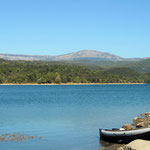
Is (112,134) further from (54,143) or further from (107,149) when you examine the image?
(54,143)

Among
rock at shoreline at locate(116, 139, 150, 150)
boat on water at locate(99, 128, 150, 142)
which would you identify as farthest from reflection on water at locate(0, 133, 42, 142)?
rock at shoreline at locate(116, 139, 150, 150)

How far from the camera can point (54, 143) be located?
95.6 feet

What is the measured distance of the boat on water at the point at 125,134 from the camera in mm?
26677

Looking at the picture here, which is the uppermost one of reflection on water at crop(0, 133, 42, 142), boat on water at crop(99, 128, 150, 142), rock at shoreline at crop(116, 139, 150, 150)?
rock at shoreline at crop(116, 139, 150, 150)

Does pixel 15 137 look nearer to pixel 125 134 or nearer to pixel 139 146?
pixel 125 134

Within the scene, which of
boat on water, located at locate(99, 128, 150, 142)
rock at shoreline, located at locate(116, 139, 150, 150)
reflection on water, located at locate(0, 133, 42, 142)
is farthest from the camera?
reflection on water, located at locate(0, 133, 42, 142)

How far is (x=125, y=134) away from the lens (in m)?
27.6

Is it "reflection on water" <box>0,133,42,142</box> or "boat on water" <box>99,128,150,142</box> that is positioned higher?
"boat on water" <box>99,128,150,142</box>

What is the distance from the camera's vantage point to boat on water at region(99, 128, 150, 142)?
2668 centimetres

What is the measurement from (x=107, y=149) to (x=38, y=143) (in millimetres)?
6789

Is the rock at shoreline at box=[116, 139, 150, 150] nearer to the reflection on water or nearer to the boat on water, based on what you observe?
the boat on water

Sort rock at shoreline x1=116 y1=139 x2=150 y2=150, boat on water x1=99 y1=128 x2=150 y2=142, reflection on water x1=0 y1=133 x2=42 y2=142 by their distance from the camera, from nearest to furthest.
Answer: rock at shoreline x1=116 y1=139 x2=150 y2=150 < boat on water x1=99 y1=128 x2=150 y2=142 < reflection on water x1=0 y1=133 x2=42 y2=142

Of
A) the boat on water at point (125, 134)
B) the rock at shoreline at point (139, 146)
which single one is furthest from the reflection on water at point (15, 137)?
the rock at shoreline at point (139, 146)

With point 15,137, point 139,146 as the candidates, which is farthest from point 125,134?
point 15,137
